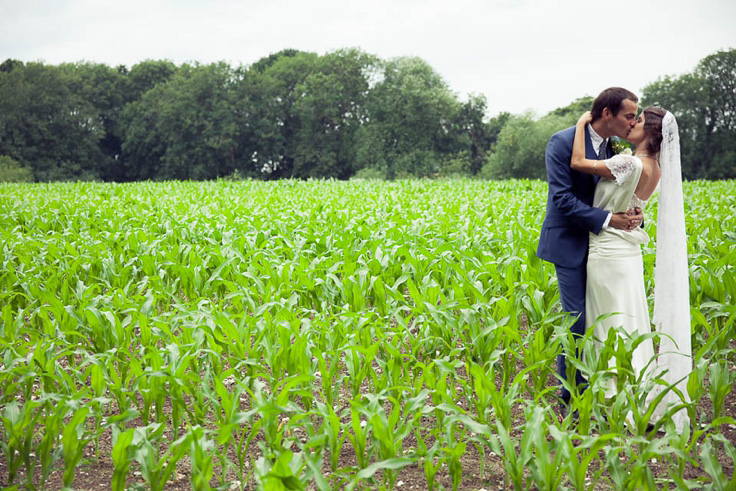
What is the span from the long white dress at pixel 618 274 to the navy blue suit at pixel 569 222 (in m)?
0.08

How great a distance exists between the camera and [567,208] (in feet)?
11.6

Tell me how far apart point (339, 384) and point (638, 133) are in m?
2.25

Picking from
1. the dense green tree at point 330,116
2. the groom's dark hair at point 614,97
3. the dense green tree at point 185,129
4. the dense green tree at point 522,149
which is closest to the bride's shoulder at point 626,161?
the groom's dark hair at point 614,97

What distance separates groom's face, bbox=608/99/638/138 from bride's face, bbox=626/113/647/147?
0.03 meters

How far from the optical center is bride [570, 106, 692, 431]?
11.1 feet

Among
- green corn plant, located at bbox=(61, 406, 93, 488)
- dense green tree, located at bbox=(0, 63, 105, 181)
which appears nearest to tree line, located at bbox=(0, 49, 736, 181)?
dense green tree, located at bbox=(0, 63, 105, 181)

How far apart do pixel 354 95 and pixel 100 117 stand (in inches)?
938

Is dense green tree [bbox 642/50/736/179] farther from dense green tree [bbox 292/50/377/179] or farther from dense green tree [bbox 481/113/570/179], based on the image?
dense green tree [bbox 292/50/377/179]

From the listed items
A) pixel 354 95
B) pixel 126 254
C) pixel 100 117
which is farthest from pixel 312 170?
pixel 126 254

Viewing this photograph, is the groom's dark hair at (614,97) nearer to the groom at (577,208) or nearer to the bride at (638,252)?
the groom at (577,208)

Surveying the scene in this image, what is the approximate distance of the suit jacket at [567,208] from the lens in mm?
3512

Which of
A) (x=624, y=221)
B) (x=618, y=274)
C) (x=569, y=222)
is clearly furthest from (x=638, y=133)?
(x=618, y=274)

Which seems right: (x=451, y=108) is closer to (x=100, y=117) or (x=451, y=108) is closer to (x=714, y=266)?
(x=100, y=117)

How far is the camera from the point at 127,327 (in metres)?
4.04
